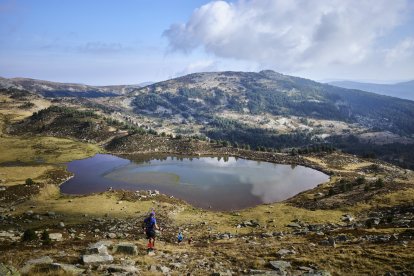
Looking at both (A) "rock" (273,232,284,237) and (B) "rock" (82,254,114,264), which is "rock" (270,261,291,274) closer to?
(B) "rock" (82,254,114,264)

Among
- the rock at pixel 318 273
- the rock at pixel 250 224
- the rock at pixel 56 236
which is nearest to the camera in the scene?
the rock at pixel 318 273

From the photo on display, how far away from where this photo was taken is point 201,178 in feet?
284

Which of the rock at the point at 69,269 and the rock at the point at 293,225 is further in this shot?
the rock at the point at 293,225

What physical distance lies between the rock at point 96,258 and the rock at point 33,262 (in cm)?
204

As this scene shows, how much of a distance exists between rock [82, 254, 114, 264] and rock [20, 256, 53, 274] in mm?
2035

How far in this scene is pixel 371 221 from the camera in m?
42.1

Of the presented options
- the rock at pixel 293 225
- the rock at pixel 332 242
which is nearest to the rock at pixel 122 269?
the rock at pixel 332 242

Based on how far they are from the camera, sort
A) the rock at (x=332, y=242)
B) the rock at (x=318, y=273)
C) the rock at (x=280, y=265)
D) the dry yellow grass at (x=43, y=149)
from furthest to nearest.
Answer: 1. the dry yellow grass at (x=43, y=149)
2. the rock at (x=332, y=242)
3. the rock at (x=280, y=265)
4. the rock at (x=318, y=273)

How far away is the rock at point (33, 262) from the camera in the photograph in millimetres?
19681

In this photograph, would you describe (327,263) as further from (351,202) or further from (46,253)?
(351,202)

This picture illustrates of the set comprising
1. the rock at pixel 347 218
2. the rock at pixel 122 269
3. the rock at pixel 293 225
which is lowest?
the rock at pixel 293 225

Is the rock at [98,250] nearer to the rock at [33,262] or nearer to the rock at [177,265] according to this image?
the rock at [33,262]

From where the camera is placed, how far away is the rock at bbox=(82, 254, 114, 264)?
2234 cm

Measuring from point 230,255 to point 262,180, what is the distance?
60.7 metres
